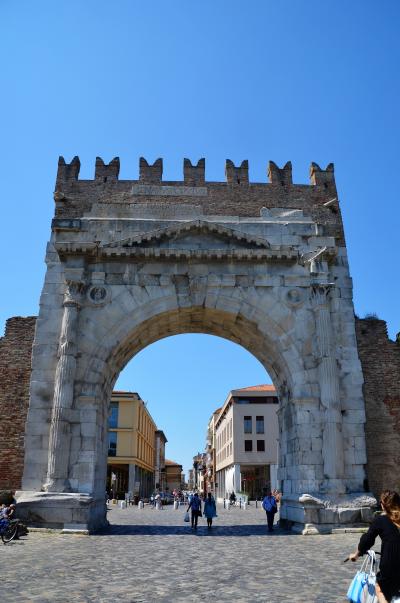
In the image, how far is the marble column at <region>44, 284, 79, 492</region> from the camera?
13234mm

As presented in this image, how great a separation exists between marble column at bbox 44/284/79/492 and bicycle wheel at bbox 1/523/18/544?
1793mm

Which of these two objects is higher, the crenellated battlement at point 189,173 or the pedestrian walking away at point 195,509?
the crenellated battlement at point 189,173

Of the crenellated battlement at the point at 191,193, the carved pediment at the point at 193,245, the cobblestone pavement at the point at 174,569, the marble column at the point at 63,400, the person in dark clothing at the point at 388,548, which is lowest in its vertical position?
the cobblestone pavement at the point at 174,569

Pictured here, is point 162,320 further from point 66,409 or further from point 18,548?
point 18,548

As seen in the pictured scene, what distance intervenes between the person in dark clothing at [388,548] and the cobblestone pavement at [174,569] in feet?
6.09

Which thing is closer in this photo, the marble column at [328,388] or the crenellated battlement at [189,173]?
the marble column at [328,388]

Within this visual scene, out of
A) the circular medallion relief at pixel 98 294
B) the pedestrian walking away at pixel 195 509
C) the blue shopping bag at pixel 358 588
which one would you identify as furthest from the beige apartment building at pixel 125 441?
the blue shopping bag at pixel 358 588

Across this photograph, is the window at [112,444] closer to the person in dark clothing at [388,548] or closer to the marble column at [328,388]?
the marble column at [328,388]

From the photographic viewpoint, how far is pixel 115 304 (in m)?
15.1

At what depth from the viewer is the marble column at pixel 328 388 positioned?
13508 millimetres

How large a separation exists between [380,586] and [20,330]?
13.6m

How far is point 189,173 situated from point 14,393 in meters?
8.45

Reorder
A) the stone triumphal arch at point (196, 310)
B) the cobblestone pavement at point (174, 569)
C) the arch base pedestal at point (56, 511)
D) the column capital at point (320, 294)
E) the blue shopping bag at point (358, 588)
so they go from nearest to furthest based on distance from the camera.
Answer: the blue shopping bag at point (358, 588) < the cobblestone pavement at point (174, 569) < the arch base pedestal at point (56, 511) < the stone triumphal arch at point (196, 310) < the column capital at point (320, 294)

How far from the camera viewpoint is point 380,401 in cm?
1562
